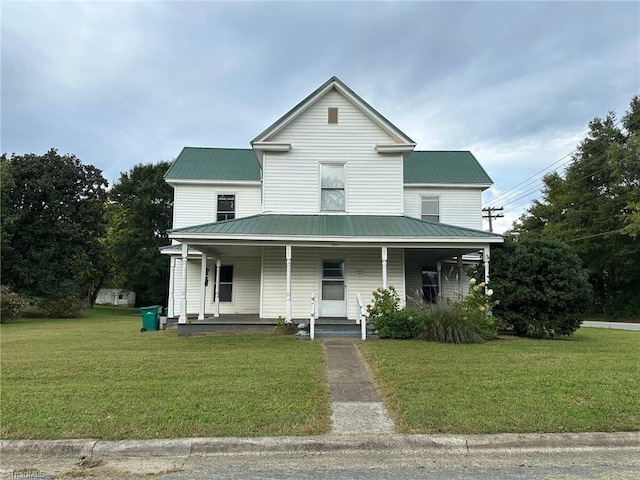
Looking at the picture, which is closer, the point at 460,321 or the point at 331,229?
the point at 460,321

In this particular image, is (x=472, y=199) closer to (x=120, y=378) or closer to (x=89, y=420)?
(x=120, y=378)

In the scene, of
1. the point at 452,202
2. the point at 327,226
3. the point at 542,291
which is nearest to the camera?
the point at 542,291

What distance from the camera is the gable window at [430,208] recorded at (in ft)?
64.4

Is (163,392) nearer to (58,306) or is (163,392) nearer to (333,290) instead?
(333,290)

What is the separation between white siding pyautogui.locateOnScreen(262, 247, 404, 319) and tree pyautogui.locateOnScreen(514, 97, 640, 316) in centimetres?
1958

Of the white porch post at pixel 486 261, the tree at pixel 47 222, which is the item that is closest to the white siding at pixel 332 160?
the white porch post at pixel 486 261

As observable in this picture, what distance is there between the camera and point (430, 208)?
1972cm

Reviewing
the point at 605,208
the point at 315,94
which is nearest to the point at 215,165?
the point at 315,94

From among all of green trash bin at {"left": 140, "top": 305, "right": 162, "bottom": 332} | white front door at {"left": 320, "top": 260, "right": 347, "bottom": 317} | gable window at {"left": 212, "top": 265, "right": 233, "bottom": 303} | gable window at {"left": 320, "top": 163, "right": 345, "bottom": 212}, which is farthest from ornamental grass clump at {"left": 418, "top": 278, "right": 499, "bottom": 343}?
green trash bin at {"left": 140, "top": 305, "right": 162, "bottom": 332}

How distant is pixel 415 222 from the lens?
14938 millimetres

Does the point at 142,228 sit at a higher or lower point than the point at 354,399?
higher

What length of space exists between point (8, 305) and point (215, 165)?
11.9m

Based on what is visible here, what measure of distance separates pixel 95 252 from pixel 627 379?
3008cm

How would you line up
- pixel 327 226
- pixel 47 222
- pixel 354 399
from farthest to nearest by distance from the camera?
1. pixel 47 222
2. pixel 327 226
3. pixel 354 399
